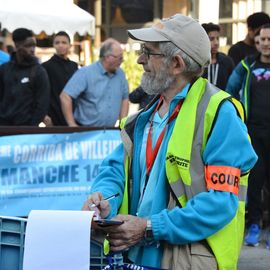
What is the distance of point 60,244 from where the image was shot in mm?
2818

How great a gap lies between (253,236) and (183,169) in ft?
15.5

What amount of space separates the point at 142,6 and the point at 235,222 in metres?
16.1

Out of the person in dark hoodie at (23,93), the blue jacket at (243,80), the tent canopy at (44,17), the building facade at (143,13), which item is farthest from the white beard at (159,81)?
the building facade at (143,13)

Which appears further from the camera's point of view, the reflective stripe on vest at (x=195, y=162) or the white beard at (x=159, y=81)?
the white beard at (x=159, y=81)

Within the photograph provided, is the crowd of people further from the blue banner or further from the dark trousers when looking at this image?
the blue banner

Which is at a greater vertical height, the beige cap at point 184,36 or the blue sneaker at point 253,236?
the beige cap at point 184,36

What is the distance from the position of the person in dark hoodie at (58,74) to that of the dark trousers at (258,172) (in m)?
2.48

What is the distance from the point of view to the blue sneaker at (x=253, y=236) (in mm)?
7500

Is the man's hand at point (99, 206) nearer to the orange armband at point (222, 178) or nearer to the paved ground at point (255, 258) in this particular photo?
the orange armband at point (222, 178)

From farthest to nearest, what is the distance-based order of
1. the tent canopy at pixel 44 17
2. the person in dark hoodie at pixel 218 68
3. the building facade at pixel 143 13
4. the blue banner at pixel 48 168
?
1. the building facade at pixel 143 13
2. the tent canopy at pixel 44 17
3. the person in dark hoodie at pixel 218 68
4. the blue banner at pixel 48 168

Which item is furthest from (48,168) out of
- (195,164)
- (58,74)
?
(195,164)

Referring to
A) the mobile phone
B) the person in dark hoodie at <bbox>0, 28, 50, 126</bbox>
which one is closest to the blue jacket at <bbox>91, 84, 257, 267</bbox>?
the mobile phone

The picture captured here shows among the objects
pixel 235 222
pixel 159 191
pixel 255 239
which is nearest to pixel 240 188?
pixel 235 222

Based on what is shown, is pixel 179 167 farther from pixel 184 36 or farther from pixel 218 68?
pixel 218 68
